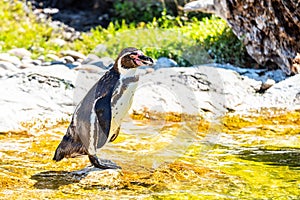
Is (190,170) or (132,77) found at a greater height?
(132,77)

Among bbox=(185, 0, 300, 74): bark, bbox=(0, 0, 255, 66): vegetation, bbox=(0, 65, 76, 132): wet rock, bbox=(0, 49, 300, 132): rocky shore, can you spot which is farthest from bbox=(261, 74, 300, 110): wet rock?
bbox=(0, 65, 76, 132): wet rock

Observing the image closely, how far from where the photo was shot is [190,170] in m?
4.00

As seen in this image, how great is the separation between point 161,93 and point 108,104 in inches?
100

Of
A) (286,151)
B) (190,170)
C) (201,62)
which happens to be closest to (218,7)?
(201,62)

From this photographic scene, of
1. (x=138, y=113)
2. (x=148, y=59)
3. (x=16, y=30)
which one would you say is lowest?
(x=138, y=113)

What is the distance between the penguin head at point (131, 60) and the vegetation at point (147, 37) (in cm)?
430

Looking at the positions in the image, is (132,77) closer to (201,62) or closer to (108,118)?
(108,118)

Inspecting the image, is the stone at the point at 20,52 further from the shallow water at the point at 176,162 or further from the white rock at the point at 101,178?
the white rock at the point at 101,178

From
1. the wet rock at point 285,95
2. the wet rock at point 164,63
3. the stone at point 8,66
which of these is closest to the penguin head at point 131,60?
the wet rock at point 285,95

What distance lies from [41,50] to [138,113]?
148 inches

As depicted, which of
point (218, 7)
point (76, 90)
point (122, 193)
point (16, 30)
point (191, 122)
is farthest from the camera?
point (16, 30)

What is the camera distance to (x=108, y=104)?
3.70 metres

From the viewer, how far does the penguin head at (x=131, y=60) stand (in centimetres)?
368

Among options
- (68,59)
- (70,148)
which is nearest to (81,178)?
(70,148)
